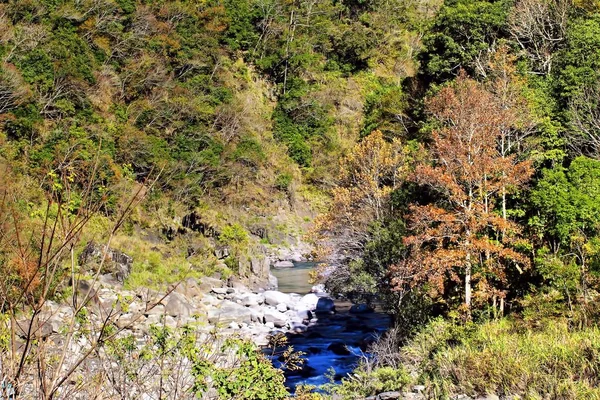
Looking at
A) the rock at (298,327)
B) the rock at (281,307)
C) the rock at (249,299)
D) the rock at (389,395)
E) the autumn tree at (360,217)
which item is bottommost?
the rock at (298,327)

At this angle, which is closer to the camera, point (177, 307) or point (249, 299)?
point (177, 307)

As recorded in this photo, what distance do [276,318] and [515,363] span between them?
11.9 m

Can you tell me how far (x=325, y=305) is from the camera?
71.1ft

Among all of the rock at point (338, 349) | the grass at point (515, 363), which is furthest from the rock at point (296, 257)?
the grass at point (515, 363)

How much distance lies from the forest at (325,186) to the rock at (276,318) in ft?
6.91

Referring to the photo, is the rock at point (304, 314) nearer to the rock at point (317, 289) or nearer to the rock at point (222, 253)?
the rock at point (317, 289)

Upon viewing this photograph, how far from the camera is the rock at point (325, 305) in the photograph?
70.3 ft

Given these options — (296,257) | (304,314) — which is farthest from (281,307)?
(296,257)

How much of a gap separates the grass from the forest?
44 millimetres

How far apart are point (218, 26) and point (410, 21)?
86.8ft

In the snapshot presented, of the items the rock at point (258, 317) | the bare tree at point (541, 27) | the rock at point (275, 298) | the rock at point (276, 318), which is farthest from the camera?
the rock at point (275, 298)

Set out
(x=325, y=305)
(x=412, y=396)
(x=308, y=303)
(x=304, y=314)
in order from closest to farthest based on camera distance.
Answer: (x=412, y=396) → (x=304, y=314) → (x=325, y=305) → (x=308, y=303)

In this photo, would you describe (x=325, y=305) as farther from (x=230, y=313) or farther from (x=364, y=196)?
(x=364, y=196)

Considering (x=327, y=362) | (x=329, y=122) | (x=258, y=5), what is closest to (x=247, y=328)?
(x=327, y=362)
